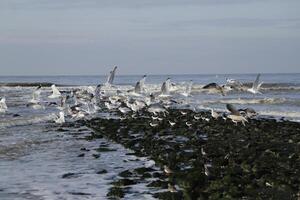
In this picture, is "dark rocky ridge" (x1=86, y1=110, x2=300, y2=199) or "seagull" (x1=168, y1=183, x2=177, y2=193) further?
"seagull" (x1=168, y1=183, x2=177, y2=193)

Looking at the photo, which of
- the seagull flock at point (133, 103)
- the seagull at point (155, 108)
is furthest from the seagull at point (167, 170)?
the seagull at point (155, 108)

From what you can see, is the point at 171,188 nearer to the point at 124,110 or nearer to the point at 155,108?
the point at 155,108

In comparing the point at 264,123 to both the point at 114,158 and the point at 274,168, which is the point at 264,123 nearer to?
the point at 114,158

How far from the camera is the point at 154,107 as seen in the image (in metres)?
28.3

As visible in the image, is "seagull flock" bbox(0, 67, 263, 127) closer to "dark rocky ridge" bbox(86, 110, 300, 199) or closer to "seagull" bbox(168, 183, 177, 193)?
"dark rocky ridge" bbox(86, 110, 300, 199)

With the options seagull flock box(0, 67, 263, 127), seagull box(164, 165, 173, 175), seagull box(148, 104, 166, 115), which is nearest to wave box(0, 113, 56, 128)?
seagull flock box(0, 67, 263, 127)

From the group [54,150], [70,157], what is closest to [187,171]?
[70,157]

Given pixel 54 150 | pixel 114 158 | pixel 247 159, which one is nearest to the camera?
pixel 247 159

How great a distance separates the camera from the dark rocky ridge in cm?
1020

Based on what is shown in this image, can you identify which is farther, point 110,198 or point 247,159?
point 247,159

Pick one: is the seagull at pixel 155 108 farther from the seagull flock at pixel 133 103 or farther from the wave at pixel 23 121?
the wave at pixel 23 121

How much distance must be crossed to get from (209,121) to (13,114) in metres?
13.0

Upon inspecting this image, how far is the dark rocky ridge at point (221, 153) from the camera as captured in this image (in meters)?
10.2

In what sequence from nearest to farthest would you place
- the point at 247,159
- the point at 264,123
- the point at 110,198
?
the point at 110,198 < the point at 247,159 < the point at 264,123
